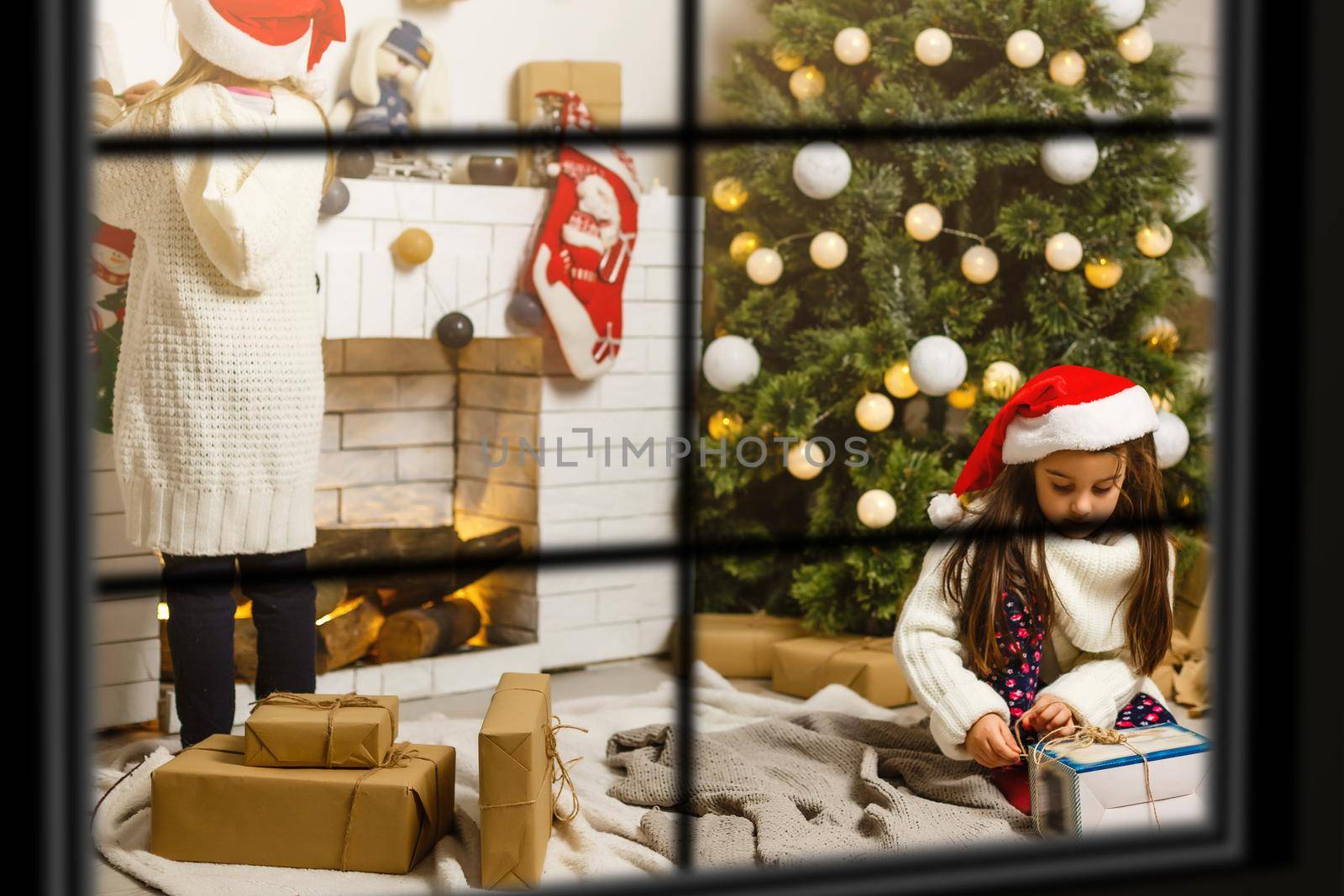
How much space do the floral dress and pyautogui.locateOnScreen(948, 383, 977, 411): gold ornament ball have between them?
0.90 m

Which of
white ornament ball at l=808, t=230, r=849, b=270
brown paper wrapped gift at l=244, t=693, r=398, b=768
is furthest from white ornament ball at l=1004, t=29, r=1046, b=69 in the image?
brown paper wrapped gift at l=244, t=693, r=398, b=768

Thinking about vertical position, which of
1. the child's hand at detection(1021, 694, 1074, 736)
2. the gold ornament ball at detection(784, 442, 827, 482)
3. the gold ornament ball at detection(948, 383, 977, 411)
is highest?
the gold ornament ball at detection(948, 383, 977, 411)

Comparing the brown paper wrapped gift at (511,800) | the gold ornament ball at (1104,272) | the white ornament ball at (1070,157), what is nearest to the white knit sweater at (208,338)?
the brown paper wrapped gift at (511,800)

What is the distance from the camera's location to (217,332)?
6.56 feet

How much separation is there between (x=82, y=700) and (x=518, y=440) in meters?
2.09

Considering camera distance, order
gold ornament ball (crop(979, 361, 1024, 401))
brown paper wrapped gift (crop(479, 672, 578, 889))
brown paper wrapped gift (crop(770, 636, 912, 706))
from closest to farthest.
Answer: brown paper wrapped gift (crop(479, 672, 578, 889))
brown paper wrapped gift (crop(770, 636, 912, 706))
gold ornament ball (crop(979, 361, 1024, 401))

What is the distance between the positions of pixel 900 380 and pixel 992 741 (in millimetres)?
1055

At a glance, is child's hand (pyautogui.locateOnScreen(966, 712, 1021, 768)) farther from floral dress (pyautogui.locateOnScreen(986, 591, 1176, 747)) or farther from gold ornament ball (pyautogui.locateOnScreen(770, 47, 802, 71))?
gold ornament ball (pyautogui.locateOnScreen(770, 47, 802, 71))

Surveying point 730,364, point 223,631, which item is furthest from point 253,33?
point 730,364

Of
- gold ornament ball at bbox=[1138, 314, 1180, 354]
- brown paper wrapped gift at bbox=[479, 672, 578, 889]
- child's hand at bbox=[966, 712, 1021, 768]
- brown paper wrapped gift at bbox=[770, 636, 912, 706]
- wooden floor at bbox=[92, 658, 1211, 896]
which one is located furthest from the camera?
gold ornament ball at bbox=[1138, 314, 1180, 354]

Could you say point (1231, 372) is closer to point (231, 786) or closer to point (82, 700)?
point (82, 700)

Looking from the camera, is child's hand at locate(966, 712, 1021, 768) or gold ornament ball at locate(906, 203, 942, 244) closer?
child's hand at locate(966, 712, 1021, 768)

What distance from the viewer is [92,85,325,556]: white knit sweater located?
6.44 feet

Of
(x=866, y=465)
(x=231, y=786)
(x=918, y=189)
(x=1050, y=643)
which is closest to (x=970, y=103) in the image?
(x=918, y=189)
